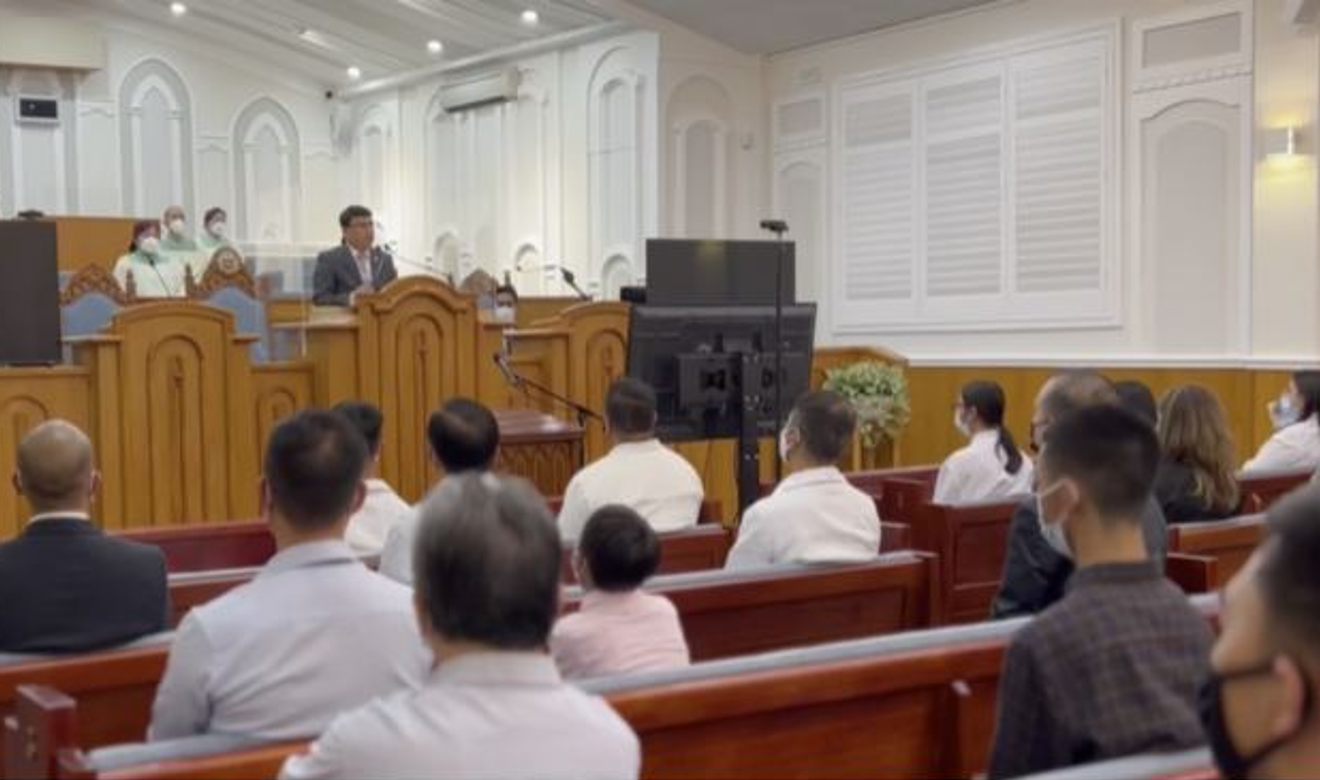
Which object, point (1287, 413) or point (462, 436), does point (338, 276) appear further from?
point (1287, 413)

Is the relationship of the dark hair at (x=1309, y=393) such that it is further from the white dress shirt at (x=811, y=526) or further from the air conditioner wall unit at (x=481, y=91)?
the air conditioner wall unit at (x=481, y=91)

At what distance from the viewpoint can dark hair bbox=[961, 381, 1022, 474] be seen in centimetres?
495

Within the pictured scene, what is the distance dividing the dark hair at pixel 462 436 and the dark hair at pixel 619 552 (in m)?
1.06

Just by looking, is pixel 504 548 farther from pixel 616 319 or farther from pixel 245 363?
pixel 616 319

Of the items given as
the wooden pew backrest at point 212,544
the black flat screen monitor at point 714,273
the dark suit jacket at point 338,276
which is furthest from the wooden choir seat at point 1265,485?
the dark suit jacket at point 338,276

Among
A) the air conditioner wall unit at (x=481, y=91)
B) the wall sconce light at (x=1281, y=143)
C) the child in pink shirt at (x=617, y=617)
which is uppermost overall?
the air conditioner wall unit at (x=481, y=91)

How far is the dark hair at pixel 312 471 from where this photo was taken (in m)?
2.28

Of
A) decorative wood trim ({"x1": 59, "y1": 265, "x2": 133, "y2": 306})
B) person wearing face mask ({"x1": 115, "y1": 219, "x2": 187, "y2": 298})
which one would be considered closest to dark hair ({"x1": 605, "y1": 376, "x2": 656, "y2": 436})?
decorative wood trim ({"x1": 59, "y1": 265, "x2": 133, "y2": 306})

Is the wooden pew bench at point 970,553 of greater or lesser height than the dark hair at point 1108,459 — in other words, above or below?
below

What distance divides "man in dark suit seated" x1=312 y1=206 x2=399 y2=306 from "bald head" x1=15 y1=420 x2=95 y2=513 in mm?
4924

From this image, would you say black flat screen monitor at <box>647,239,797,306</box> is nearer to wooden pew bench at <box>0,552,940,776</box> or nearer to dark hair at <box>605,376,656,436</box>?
dark hair at <box>605,376,656,436</box>

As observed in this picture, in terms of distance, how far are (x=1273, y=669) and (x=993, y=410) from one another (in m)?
3.84

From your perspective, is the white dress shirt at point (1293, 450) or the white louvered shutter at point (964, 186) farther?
the white louvered shutter at point (964, 186)

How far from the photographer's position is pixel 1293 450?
18.0 ft
